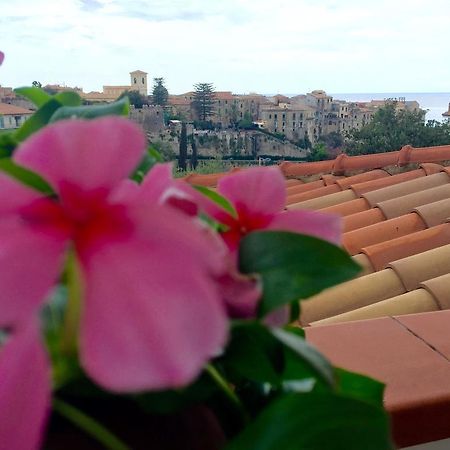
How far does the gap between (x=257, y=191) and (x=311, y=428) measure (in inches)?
4.0

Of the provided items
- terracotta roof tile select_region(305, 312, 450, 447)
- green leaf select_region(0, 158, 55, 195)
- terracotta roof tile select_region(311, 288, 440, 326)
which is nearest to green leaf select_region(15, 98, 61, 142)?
green leaf select_region(0, 158, 55, 195)

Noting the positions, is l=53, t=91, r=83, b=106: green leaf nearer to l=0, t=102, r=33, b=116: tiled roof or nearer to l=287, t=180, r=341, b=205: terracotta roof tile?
l=0, t=102, r=33, b=116: tiled roof

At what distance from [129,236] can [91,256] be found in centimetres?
1

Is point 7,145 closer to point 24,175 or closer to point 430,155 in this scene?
point 24,175

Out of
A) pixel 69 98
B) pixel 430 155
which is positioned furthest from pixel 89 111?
pixel 430 155

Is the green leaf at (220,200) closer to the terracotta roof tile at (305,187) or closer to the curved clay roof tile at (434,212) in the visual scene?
the curved clay roof tile at (434,212)

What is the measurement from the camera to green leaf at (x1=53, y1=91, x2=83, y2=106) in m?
0.30

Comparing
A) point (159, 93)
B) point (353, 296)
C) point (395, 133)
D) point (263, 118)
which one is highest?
point (353, 296)

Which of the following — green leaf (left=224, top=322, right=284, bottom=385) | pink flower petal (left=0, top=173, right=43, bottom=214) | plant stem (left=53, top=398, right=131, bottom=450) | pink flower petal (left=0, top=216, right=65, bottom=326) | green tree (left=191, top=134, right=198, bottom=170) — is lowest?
green tree (left=191, top=134, right=198, bottom=170)

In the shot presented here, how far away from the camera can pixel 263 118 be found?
768 inches

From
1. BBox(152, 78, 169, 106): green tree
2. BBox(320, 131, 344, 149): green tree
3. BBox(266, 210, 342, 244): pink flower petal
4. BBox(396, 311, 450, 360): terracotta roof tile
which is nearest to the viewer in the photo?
BBox(266, 210, 342, 244): pink flower petal

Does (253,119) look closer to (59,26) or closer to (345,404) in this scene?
(59,26)

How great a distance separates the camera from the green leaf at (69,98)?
30 cm

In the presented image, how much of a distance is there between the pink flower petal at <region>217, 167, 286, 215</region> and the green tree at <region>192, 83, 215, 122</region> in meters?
17.2
